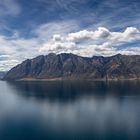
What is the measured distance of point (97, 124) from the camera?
129m

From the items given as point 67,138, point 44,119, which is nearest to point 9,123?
point 44,119

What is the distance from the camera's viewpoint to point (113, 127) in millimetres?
121000

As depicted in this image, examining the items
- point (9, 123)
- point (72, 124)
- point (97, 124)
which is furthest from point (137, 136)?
point (9, 123)

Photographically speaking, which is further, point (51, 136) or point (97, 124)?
point (97, 124)

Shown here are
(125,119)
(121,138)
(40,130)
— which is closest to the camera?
(121,138)

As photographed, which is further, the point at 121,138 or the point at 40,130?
the point at 40,130

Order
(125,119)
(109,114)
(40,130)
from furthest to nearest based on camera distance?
(109,114)
(125,119)
(40,130)

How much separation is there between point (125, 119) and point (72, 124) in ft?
119

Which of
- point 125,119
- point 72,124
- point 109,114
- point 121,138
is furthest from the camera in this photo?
point 109,114

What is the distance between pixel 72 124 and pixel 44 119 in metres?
24.7

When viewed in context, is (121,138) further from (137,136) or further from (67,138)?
(67,138)

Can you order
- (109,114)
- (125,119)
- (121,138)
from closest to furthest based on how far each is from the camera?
(121,138) → (125,119) → (109,114)

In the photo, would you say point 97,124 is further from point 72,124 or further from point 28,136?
point 28,136

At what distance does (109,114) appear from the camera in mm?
157375
